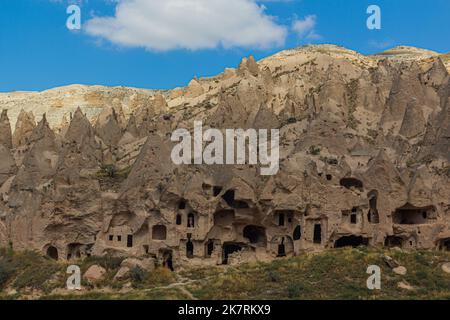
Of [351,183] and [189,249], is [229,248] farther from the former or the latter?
[351,183]

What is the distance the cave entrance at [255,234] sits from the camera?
46.3 metres

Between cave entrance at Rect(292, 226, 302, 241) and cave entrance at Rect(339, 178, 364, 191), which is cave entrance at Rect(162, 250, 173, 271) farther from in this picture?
cave entrance at Rect(339, 178, 364, 191)

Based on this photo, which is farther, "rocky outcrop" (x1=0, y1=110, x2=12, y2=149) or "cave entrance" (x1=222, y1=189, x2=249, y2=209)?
"rocky outcrop" (x1=0, y1=110, x2=12, y2=149)

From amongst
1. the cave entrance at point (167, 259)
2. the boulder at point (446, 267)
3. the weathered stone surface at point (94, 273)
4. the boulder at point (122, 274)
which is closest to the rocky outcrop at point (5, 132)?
the weathered stone surface at point (94, 273)

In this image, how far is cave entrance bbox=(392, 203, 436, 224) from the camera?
149 ft

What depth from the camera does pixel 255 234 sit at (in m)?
47.1

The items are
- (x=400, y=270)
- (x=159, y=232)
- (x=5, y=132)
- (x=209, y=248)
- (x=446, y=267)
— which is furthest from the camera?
(x=5, y=132)

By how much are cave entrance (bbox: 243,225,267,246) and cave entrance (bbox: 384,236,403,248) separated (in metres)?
8.02

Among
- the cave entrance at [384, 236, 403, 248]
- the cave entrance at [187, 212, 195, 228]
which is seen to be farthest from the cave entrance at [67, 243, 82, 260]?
the cave entrance at [384, 236, 403, 248]

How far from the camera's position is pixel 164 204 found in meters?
45.4

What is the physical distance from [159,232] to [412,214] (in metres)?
17.0

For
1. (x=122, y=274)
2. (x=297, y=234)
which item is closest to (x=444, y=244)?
(x=297, y=234)
